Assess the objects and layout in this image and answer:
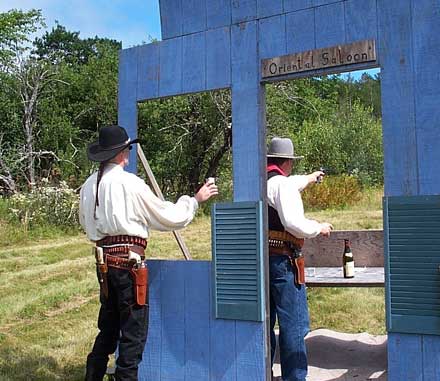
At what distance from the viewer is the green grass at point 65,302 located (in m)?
5.87

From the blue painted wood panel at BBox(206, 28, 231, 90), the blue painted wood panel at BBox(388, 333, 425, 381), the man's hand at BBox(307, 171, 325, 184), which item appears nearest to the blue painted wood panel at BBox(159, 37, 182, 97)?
the blue painted wood panel at BBox(206, 28, 231, 90)

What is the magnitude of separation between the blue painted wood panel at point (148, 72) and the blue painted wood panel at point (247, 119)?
2.13 ft

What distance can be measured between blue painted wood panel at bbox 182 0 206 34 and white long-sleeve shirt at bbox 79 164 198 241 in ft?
3.44

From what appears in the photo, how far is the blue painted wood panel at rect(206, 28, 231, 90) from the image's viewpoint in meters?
4.15

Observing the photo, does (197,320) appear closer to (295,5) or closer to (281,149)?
(281,149)

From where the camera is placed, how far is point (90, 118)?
2178 centimetres

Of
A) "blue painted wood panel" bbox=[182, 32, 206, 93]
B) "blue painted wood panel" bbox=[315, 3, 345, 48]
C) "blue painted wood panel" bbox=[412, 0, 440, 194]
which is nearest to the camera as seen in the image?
"blue painted wood panel" bbox=[412, 0, 440, 194]

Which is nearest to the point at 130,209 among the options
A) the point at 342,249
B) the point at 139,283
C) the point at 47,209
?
the point at 139,283

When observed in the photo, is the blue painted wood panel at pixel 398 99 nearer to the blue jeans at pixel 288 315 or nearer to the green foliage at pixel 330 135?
the blue jeans at pixel 288 315

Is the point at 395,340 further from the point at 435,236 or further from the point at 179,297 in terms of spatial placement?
the point at 179,297

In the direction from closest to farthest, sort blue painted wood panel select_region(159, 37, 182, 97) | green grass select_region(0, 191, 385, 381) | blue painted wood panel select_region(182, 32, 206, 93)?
blue painted wood panel select_region(182, 32, 206, 93)
blue painted wood panel select_region(159, 37, 182, 97)
green grass select_region(0, 191, 385, 381)

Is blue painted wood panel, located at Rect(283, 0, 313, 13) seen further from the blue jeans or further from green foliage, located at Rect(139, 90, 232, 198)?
green foliage, located at Rect(139, 90, 232, 198)

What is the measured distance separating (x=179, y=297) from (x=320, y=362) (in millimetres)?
1479

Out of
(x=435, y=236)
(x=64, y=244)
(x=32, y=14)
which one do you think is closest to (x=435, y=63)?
(x=435, y=236)
